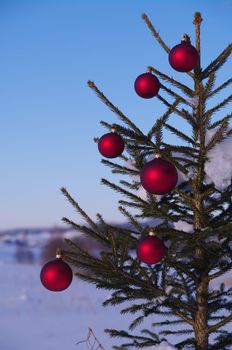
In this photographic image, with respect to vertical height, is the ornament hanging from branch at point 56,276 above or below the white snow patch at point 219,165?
below

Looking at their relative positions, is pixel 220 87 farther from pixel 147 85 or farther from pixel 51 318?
pixel 51 318

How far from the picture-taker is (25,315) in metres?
10.8

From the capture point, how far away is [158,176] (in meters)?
2.28

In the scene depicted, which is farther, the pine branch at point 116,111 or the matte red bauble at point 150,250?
the pine branch at point 116,111

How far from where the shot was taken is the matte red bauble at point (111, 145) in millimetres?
2930

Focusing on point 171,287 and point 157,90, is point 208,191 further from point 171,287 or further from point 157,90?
point 171,287

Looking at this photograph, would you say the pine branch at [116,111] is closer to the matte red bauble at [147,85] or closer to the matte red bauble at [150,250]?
the matte red bauble at [147,85]

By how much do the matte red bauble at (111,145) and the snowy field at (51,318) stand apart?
6.00 meters

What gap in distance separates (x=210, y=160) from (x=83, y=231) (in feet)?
3.53

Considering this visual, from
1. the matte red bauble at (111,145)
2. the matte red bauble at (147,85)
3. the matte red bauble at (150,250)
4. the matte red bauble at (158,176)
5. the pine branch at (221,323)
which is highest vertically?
the matte red bauble at (147,85)

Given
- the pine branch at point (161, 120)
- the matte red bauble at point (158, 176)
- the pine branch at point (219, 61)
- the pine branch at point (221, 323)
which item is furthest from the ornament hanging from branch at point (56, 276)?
the pine branch at point (219, 61)

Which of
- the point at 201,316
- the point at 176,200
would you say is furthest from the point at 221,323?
the point at 176,200

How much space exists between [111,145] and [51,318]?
28.1 ft

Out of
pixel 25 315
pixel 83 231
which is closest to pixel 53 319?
pixel 25 315
